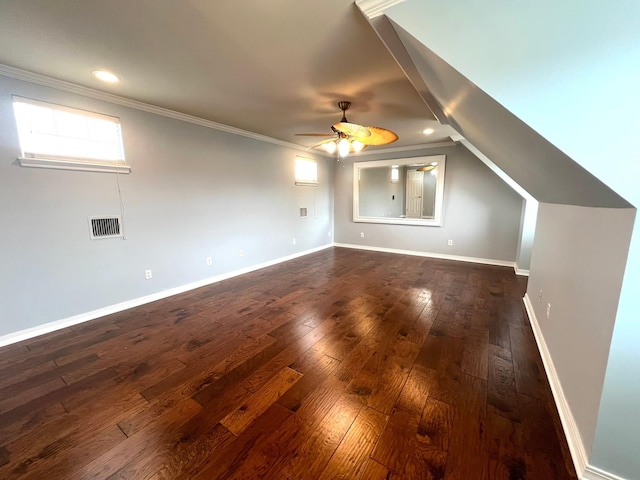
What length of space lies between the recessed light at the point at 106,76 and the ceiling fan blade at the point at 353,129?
2158mm

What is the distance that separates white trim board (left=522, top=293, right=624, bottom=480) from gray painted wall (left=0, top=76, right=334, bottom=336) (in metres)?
4.08

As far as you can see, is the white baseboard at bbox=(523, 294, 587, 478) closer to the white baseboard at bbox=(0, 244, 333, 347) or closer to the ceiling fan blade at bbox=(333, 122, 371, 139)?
the ceiling fan blade at bbox=(333, 122, 371, 139)

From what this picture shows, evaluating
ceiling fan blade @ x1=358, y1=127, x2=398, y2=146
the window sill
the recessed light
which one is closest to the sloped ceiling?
ceiling fan blade @ x1=358, y1=127, x2=398, y2=146

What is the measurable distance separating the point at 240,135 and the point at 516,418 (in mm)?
4660

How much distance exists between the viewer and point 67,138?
2555 millimetres

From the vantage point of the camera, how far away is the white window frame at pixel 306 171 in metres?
5.48

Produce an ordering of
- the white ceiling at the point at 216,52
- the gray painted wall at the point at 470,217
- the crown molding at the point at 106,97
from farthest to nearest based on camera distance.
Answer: the gray painted wall at the point at 470,217, the crown molding at the point at 106,97, the white ceiling at the point at 216,52

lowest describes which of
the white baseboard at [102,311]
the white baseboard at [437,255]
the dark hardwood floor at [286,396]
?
the dark hardwood floor at [286,396]

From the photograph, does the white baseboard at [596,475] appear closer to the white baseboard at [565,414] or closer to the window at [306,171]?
the white baseboard at [565,414]

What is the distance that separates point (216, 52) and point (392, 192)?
5542mm

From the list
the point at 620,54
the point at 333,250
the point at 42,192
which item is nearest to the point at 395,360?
the point at 620,54

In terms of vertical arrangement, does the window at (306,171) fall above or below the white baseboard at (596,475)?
above

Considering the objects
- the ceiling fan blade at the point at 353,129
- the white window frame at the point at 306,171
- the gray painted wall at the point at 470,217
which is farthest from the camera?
the white window frame at the point at 306,171

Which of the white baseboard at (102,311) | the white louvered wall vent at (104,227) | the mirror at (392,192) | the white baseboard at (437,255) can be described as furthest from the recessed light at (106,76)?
the white baseboard at (437,255)
